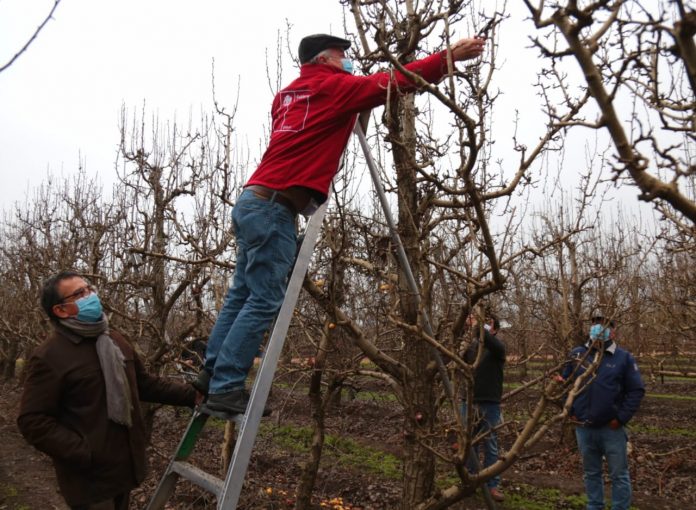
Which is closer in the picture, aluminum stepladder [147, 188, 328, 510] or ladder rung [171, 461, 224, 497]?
aluminum stepladder [147, 188, 328, 510]

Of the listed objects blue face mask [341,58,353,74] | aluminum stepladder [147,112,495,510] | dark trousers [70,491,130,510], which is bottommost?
dark trousers [70,491,130,510]

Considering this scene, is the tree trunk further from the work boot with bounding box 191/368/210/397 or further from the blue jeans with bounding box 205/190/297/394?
the work boot with bounding box 191/368/210/397

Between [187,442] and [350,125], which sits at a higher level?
[350,125]

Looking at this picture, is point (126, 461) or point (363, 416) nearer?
point (126, 461)

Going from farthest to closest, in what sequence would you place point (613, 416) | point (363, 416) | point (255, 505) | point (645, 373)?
point (645, 373), point (363, 416), point (255, 505), point (613, 416)

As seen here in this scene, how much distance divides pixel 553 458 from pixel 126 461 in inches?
353

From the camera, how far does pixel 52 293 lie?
319 centimetres

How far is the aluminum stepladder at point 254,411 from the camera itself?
245cm

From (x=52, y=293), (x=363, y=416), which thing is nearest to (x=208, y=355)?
(x=52, y=293)

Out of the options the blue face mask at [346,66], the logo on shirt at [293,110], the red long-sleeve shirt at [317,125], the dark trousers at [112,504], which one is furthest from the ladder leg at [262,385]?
the dark trousers at [112,504]

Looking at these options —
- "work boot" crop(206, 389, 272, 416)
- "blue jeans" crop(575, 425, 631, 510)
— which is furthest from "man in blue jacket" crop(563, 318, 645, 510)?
"work boot" crop(206, 389, 272, 416)

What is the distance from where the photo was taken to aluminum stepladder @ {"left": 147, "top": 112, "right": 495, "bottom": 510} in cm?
245

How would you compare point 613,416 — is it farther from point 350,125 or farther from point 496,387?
point 350,125

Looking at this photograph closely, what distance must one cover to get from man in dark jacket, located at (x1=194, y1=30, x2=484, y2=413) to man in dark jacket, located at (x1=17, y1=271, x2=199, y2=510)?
524 millimetres
